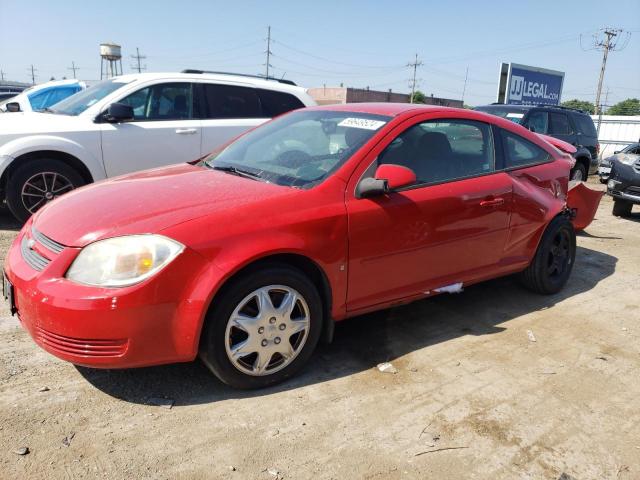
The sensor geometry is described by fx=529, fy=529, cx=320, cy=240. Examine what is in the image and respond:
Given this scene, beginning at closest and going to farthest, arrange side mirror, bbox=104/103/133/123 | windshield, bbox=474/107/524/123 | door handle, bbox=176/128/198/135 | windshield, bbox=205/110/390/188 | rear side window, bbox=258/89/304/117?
1. windshield, bbox=205/110/390/188
2. side mirror, bbox=104/103/133/123
3. door handle, bbox=176/128/198/135
4. rear side window, bbox=258/89/304/117
5. windshield, bbox=474/107/524/123

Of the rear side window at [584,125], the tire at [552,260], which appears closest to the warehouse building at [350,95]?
the rear side window at [584,125]

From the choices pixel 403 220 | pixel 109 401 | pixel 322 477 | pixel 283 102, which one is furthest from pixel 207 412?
pixel 283 102

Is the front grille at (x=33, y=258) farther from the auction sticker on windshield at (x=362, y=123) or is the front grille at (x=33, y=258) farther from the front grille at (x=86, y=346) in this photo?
the auction sticker on windshield at (x=362, y=123)

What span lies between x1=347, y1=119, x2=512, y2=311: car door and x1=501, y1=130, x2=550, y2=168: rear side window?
0.18 meters

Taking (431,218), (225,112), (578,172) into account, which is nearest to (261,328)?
(431,218)

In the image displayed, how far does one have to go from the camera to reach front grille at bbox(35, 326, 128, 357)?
2.57m

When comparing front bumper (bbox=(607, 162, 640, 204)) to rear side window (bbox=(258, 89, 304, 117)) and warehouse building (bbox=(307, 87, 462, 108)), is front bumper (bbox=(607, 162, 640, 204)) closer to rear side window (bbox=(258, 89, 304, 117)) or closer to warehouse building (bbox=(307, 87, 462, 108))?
rear side window (bbox=(258, 89, 304, 117))

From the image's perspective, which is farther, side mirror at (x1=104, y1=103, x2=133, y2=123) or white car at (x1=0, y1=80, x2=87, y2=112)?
white car at (x1=0, y1=80, x2=87, y2=112)

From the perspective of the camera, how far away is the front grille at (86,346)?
2.57 m

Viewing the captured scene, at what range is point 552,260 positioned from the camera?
188 inches

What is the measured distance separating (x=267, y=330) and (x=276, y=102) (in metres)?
4.92

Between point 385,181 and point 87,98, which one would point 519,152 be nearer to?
point 385,181

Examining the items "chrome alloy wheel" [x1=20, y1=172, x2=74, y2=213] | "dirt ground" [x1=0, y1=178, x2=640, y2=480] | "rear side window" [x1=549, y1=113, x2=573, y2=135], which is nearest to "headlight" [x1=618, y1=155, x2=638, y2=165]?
"rear side window" [x1=549, y1=113, x2=573, y2=135]

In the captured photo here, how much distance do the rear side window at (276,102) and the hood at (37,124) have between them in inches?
91.5
